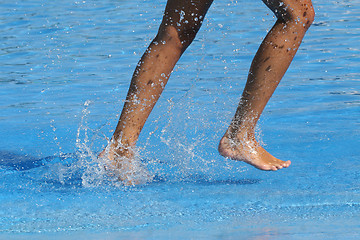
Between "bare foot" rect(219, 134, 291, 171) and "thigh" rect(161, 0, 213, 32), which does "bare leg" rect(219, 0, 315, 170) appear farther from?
"thigh" rect(161, 0, 213, 32)

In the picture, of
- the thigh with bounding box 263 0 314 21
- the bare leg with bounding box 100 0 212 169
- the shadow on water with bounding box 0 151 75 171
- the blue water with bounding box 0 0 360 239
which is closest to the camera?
the blue water with bounding box 0 0 360 239

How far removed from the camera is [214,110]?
4637mm

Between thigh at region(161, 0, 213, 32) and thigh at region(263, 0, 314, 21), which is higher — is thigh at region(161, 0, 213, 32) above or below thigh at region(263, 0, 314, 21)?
above

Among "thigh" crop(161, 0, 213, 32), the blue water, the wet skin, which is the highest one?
"thigh" crop(161, 0, 213, 32)

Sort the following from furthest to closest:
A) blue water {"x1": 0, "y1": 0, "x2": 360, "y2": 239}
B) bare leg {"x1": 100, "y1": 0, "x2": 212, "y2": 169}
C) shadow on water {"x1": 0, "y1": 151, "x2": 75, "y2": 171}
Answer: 1. shadow on water {"x1": 0, "y1": 151, "x2": 75, "y2": 171}
2. bare leg {"x1": 100, "y1": 0, "x2": 212, "y2": 169}
3. blue water {"x1": 0, "y1": 0, "x2": 360, "y2": 239}

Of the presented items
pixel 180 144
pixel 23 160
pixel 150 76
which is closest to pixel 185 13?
pixel 150 76

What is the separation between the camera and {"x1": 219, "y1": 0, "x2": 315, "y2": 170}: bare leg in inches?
115

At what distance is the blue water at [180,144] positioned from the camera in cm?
257

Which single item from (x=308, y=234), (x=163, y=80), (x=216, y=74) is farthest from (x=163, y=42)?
(x=216, y=74)

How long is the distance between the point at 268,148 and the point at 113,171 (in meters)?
1.01

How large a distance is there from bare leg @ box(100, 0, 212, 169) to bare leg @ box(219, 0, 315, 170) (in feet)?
1.10

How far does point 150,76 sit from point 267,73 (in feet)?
1.70

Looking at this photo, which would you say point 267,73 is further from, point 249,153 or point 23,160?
point 23,160

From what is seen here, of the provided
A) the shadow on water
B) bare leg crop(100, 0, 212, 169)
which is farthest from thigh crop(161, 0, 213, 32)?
the shadow on water
